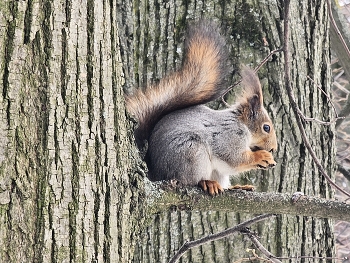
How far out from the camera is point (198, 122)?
2113 mm

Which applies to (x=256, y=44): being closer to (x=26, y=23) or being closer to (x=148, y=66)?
(x=148, y=66)

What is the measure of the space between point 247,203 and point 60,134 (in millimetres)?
628

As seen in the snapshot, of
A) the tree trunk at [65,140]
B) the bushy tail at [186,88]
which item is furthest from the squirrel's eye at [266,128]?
the tree trunk at [65,140]

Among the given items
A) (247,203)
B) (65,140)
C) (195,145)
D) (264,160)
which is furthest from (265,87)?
(65,140)

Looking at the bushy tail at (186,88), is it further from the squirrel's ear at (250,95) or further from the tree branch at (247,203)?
the tree branch at (247,203)

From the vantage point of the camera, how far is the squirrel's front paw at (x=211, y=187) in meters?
1.71

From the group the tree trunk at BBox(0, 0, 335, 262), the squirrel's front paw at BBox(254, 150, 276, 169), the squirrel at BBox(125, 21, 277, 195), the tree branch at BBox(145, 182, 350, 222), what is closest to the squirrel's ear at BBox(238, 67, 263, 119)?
the squirrel at BBox(125, 21, 277, 195)

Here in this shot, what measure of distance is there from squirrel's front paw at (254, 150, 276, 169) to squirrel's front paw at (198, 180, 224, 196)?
1.16 feet

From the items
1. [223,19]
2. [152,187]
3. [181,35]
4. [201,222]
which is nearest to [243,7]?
[223,19]

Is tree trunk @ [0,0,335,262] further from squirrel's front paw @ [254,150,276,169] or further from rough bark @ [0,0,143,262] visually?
squirrel's front paw @ [254,150,276,169]

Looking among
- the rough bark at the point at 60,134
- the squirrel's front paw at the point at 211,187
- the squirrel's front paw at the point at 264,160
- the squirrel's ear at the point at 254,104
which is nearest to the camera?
the rough bark at the point at 60,134

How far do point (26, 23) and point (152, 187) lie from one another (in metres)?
0.56

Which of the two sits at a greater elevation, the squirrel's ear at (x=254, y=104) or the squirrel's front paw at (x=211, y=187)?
the squirrel's ear at (x=254, y=104)

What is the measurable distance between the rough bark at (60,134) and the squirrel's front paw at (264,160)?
35.8 inches
